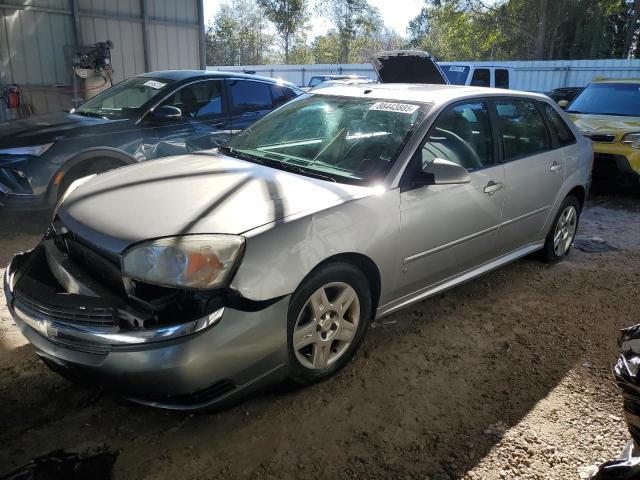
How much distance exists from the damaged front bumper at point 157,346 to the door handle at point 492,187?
1.88 meters

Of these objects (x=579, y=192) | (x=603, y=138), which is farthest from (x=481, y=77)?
(x=579, y=192)

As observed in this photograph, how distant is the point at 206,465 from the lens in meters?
2.24

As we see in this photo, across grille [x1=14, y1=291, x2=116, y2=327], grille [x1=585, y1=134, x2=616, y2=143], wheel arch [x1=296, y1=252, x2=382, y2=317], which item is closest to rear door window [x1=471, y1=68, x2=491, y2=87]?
grille [x1=585, y1=134, x2=616, y2=143]

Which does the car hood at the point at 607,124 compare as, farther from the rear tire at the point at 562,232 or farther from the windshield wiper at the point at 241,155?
the windshield wiper at the point at 241,155

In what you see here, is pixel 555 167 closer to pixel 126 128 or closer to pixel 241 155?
pixel 241 155

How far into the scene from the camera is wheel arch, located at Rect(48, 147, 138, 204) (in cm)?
482

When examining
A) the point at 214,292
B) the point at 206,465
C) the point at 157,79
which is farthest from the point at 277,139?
the point at 157,79

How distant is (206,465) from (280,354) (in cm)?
57

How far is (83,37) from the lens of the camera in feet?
32.4

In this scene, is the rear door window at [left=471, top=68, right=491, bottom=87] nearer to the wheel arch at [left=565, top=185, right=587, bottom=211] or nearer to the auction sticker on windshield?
the wheel arch at [left=565, top=185, right=587, bottom=211]

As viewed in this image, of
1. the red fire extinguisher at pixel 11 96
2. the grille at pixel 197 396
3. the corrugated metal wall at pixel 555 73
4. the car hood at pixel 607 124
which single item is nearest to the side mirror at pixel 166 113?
the grille at pixel 197 396

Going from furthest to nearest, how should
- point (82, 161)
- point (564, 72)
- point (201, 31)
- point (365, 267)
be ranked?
1. point (564, 72)
2. point (201, 31)
3. point (82, 161)
4. point (365, 267)

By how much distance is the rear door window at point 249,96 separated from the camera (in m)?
6.12

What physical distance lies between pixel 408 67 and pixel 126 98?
369cm
